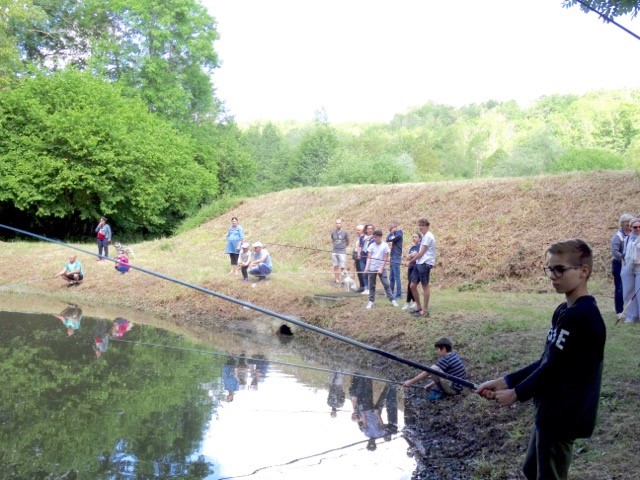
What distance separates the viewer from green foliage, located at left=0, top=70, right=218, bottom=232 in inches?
1318

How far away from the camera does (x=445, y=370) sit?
8.73 m

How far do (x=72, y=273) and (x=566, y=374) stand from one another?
19.9m

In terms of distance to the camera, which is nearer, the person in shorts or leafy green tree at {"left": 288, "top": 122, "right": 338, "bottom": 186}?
the person in shorts

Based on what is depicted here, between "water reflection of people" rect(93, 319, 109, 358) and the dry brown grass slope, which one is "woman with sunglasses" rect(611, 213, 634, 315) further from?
"water reflection of people" rect(93, 319, 109, 358)

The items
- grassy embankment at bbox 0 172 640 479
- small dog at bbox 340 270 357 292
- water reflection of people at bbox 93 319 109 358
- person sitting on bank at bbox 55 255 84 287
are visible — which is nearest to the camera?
grassy embankment at bbox 0 172 640 479

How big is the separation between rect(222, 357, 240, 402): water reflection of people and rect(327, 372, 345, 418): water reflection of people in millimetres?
1333

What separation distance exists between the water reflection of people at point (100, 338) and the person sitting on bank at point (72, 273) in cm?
512

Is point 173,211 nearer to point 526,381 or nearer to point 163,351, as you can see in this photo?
point 163,351

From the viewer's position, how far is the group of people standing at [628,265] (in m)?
10.9

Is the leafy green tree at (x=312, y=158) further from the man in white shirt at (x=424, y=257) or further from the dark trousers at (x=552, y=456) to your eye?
the dark trousers at (x=552, y=456)

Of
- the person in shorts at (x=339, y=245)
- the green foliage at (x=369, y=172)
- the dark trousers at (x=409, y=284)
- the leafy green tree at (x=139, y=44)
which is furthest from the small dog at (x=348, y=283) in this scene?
the leafy green tree at (x=139, y=44)

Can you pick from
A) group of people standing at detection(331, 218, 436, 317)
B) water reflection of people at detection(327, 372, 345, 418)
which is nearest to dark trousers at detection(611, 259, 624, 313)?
group of people standing at detection(331, 218, 436, 317)

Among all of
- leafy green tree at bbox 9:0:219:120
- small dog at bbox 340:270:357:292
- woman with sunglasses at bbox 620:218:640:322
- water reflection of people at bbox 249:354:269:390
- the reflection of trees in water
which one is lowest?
the reflection of trees in water

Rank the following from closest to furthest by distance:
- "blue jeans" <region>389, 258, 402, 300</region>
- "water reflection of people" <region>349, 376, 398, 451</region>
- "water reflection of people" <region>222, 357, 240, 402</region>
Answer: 1. "water reflection of people" <region>349, 376, 398, 451</region>
2. "water reflection of people" <region>222, 357, 240, 402</region>
3. "blue jeans" <region>389, 258, 402, 300</region>
